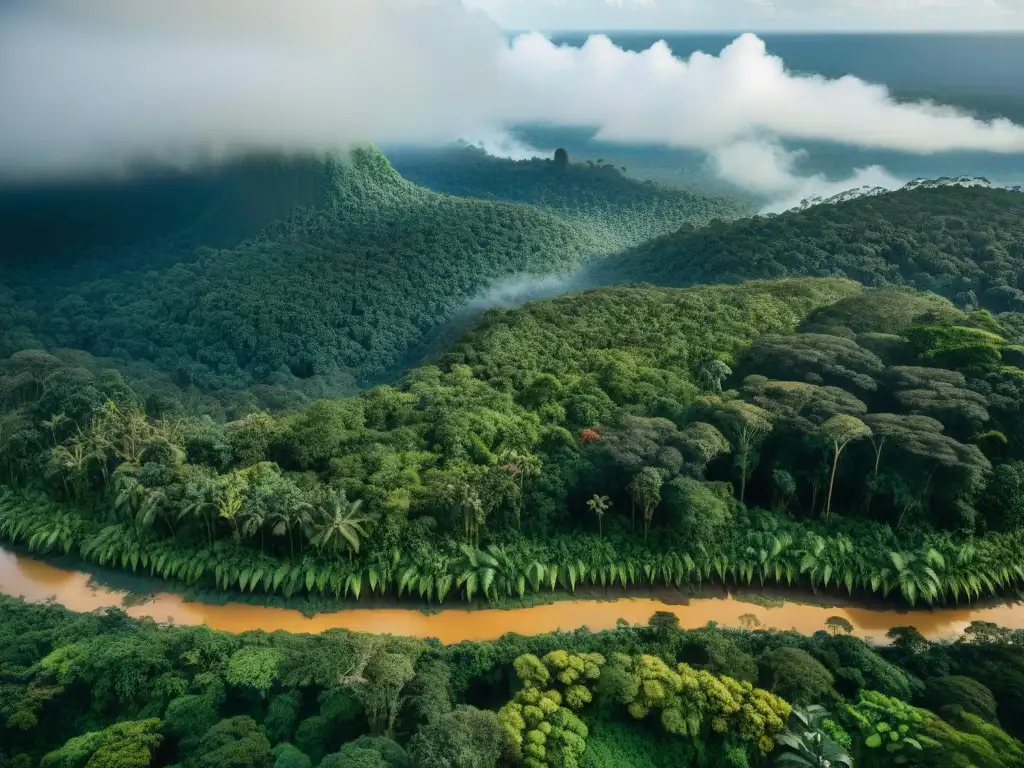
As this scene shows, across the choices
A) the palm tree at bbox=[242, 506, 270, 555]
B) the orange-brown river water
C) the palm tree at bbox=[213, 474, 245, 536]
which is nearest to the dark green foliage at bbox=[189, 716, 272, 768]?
the orange-brown river water

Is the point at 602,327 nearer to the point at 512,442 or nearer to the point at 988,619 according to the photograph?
the point at 512,442

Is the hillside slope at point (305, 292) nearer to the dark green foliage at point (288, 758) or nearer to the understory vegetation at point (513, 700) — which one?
the understory vegetation at point (513, 700)

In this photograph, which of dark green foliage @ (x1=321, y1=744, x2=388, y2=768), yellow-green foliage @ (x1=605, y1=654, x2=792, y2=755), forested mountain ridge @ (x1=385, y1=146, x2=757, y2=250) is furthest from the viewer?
forested mountain ridge @ (x1=385, y1=146, x2=757, y2=250)

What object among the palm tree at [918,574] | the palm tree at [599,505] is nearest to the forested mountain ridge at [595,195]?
the palm tree at [599,505]

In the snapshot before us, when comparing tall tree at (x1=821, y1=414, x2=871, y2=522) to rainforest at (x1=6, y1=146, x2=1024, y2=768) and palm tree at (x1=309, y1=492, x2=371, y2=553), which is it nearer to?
rainforest at (x1=6, y1=146, x2=1024, y2=768)

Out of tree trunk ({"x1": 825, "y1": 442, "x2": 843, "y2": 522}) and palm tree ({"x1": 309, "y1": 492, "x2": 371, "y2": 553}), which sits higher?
tree trunk ({"x1": 825, "y1": 442, "x2": 843, "y2": 522})

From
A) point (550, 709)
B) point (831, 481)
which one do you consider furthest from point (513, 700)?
point (831, 481)

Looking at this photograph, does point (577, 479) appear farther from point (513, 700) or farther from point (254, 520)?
point (254, 520)
